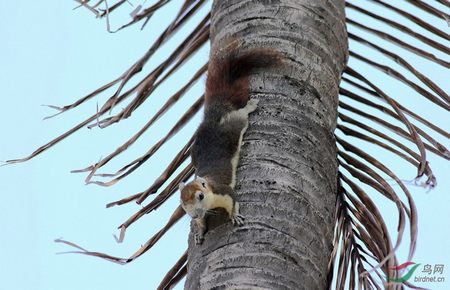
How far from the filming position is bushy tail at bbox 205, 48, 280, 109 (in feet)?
9.66

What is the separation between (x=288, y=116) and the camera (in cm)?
281

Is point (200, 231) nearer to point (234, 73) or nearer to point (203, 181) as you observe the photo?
point (203, 181)

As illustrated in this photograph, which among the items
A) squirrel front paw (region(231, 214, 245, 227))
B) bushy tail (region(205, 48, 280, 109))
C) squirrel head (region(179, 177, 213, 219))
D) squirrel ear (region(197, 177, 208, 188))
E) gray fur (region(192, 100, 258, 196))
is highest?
bushy tail (region(205, 48, 280, 109))

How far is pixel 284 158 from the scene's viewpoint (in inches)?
106

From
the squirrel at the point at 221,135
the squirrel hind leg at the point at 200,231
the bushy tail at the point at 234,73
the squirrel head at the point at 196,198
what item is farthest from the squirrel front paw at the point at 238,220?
the bushy tail at the point at 234,73

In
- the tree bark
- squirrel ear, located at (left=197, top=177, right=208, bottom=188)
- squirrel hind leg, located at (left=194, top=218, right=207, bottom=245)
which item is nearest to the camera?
the tree bark

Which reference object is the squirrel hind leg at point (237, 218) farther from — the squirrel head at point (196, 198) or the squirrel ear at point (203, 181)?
the squirrel ear at point (203, 181)

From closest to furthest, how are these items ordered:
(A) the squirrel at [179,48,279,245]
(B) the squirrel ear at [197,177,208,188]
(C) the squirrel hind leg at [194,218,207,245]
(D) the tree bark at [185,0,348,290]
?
1. (D) the tree bark at [185,0,348,290]
2. (C) the squirrel hind leg at [194,218,207,245]
3. (A) the squirrel at [179,48,279,245]
4. (B) the squirrel ear at [197,177,208,188]

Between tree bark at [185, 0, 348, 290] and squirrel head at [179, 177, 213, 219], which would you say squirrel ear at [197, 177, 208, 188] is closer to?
squirrel head at [179, 177, 213, 219]

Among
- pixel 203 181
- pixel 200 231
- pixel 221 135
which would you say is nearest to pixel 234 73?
pixel 221 135

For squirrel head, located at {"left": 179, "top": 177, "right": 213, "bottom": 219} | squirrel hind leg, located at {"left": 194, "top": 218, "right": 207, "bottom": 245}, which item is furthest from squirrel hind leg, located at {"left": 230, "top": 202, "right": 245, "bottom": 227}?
squirrel head, located at {"left": 179, "top": 177, "right": 213, "bottom": 219}

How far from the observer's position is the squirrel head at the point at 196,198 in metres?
2.83

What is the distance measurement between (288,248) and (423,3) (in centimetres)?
152

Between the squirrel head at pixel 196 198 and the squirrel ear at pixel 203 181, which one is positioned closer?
the squirrel head at pixel 196 198
